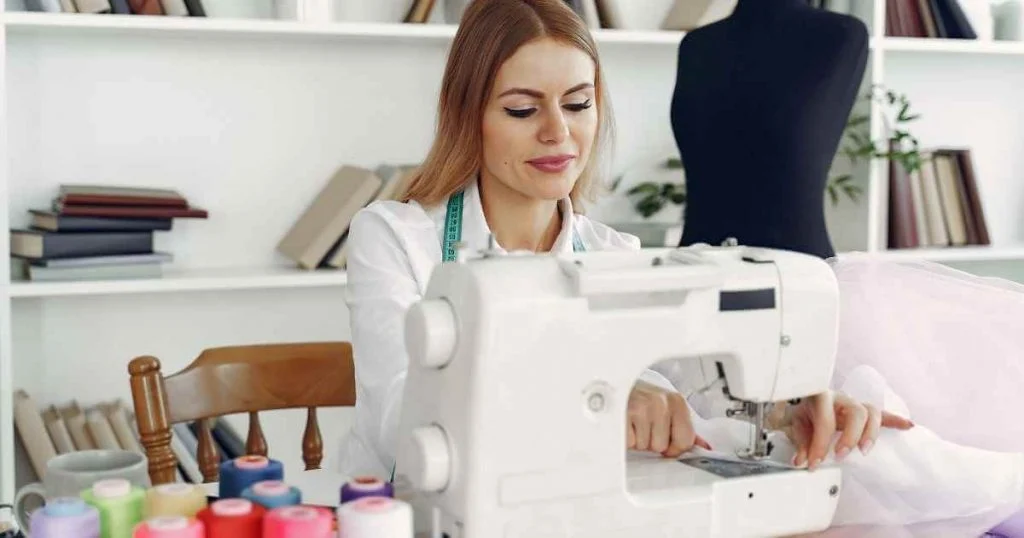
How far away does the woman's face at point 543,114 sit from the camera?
1.62m

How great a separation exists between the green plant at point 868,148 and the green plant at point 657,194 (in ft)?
1.30

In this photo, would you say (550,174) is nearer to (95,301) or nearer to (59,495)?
(59,495)

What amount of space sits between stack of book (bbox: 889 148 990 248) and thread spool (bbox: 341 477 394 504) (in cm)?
254

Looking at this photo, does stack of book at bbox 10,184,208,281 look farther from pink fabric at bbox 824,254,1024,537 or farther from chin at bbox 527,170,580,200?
pink fabric at bbox 824,254,1024,537

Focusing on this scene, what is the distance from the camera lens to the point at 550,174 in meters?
1.64

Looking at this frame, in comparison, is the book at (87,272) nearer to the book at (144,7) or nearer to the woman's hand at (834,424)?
the book at (144,7)

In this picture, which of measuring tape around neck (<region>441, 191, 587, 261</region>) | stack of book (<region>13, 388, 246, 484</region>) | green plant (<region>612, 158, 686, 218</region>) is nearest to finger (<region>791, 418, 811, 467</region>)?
measuring tape around neck (<region>441, 191, 587, 261</region>)

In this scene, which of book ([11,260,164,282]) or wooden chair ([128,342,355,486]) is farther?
book ([11,260,164,282])

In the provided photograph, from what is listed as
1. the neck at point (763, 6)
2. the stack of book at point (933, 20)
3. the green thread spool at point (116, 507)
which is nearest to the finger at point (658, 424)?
the green thread spool at point (116, 507)

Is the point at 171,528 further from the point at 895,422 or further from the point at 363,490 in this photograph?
the point at 895,422

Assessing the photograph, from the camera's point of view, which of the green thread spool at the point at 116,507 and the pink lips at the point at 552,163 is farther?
the pink lips at the point at 552,163

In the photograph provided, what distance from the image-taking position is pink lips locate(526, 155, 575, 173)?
5.35ft

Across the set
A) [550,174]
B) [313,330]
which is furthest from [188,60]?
[550,174]

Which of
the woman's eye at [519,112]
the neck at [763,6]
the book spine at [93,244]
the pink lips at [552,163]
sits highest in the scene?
the neck at [763,6]
